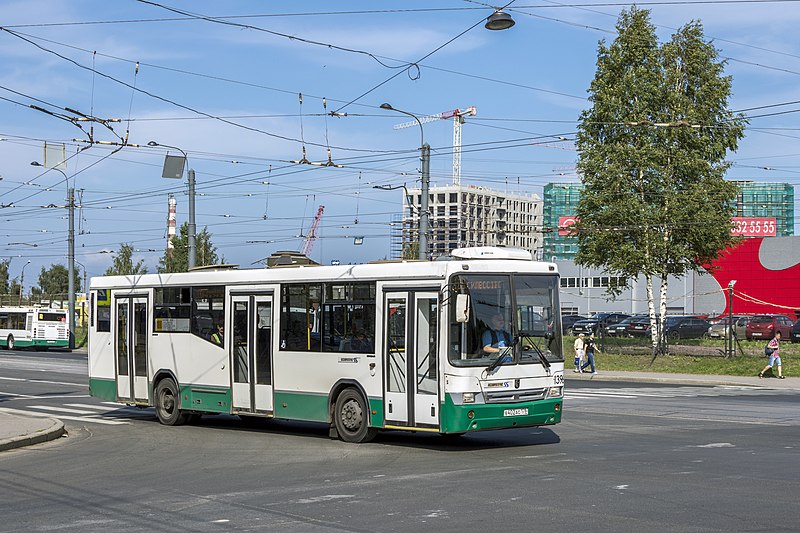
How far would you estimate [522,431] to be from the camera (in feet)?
60.3

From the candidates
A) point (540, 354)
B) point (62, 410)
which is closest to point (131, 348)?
point (62, 410)

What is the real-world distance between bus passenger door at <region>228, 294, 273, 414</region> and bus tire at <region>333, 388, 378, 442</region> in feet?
5.57

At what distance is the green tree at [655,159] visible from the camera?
4366cm

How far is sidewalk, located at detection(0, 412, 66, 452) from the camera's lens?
1664 cm

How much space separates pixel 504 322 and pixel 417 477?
3.70 metres

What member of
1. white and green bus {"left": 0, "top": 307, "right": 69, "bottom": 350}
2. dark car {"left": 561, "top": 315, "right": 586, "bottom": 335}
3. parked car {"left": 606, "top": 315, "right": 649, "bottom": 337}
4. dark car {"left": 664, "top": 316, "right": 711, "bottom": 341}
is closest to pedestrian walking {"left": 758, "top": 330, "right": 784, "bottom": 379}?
dark car {"left": 664, "top": 316, "right": 711, "bottom": 341}

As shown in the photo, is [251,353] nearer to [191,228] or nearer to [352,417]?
Answer: [352,417]

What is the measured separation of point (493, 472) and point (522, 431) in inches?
223

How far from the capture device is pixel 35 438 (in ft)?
56.5

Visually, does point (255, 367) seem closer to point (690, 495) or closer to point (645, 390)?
point (690, 495)

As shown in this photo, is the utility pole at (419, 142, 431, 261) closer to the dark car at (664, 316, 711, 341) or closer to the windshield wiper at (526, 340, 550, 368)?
the windshield wiper at (526, 340, 550, 368)

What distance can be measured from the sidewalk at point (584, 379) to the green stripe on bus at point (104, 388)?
120cm

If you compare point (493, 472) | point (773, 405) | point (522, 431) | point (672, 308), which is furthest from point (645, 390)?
point (672, 308)

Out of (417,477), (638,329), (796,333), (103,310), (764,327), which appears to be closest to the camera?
(417,477)
